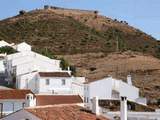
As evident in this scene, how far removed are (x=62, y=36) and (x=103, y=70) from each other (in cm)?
3988

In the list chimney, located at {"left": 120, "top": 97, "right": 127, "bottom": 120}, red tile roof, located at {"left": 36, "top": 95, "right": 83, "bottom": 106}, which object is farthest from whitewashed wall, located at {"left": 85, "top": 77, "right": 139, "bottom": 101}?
chimney, located at {"left": 120, "top": 97, "right": 127, "bottom": 120}

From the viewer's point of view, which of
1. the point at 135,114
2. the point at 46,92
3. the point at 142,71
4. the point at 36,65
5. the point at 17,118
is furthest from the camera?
the point at 142,71

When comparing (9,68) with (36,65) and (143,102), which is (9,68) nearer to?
(36,65)

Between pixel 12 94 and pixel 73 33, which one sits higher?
pixel 73 33

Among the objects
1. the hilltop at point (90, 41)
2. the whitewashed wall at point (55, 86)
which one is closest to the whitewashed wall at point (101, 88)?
the whitewashed wall at point (55, 86)

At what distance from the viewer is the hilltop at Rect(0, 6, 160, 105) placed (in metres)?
101

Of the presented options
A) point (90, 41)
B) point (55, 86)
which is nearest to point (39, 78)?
point (55, 86)

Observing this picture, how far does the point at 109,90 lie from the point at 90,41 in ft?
225

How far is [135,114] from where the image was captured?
136ft

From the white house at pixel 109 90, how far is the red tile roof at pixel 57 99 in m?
6.30

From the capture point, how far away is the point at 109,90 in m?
67.3

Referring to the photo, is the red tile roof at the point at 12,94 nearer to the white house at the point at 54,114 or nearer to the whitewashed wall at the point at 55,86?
the whitewashed wall at the point at 55,86

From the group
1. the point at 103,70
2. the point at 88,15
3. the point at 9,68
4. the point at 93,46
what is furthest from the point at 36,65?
the point at 88,15

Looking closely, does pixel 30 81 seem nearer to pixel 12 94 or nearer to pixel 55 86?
pixel 55 86
